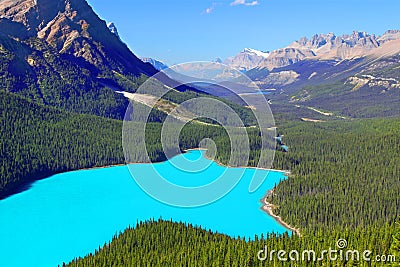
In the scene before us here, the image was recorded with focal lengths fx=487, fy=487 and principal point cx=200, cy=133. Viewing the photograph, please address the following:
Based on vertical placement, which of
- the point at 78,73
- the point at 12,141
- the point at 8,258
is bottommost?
the point at 8,258

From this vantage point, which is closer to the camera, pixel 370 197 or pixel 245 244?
pixel 245 244

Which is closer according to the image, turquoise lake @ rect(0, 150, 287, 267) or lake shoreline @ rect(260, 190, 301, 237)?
turquoise lake @ rect(0, 150, 287, 267)

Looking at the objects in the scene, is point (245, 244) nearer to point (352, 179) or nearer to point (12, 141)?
point (352, 179)

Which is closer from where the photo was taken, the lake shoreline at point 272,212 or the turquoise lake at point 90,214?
the turquoise lake at point 90,214

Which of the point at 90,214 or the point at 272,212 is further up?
the point at 90,214

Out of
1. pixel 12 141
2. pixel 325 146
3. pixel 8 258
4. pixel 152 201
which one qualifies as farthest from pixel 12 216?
pixel 325 146

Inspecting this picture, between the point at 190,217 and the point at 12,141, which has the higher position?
the point at 12,141

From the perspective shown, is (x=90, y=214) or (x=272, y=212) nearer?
(x=90, y=214)

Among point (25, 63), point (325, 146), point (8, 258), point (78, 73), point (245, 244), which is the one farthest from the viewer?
point (78, 73)
